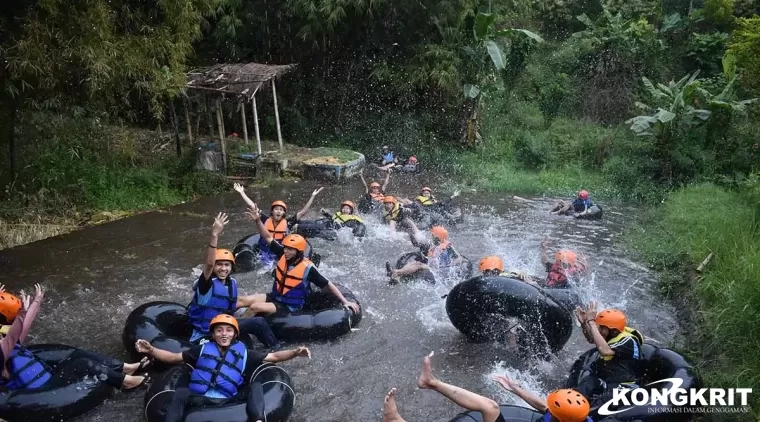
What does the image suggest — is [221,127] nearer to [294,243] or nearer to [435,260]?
[435,260]

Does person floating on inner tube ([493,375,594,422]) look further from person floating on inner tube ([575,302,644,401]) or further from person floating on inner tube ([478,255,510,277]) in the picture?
person floating on inner tube ([478,255,510,277])

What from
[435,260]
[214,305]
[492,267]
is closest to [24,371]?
[214,305]

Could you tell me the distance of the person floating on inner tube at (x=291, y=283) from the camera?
612cm

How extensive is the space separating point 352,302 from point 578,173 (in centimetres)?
1110

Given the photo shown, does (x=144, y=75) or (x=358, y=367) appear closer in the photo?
(x=358, y=367)

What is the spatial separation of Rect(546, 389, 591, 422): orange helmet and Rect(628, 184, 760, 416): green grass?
202 centimetres

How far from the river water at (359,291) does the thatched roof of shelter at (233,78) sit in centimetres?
262

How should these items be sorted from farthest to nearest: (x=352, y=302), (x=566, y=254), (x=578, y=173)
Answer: (x=578, y=173) → (x=566, y=254) → (x=352, y=302)

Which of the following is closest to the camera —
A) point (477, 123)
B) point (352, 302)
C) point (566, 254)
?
point (352, 302)

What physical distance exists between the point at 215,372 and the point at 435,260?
14.4 feet

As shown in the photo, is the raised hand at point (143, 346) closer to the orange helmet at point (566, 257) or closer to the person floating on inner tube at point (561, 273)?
the person floating on inner tube at point (561, 273)

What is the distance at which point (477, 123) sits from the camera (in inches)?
728

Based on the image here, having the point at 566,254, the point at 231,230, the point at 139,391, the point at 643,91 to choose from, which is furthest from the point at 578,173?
the point at 139,391

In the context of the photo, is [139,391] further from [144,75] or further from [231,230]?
[144,75]
